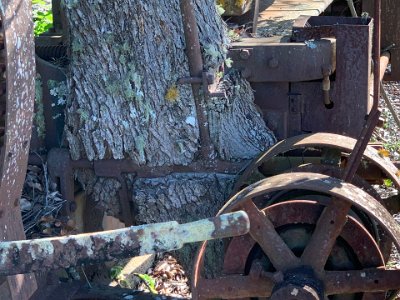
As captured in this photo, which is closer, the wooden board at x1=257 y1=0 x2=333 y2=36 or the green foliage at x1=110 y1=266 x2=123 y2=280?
the wooden board at x1=257 y1=0 x2=333 y2=36

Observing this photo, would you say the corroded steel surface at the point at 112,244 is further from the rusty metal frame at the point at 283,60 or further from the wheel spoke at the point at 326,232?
→ the rusty metal frame at the point at 283,60

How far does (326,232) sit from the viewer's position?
3.12 m

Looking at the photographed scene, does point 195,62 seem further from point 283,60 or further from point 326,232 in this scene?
point 326,232

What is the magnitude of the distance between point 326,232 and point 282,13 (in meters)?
2.12

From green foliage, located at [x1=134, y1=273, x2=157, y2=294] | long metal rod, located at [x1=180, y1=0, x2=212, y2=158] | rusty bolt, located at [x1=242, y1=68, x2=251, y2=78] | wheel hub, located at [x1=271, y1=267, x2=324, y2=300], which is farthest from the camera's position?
green foliage, located at [x1=134, y1=273, x2=157, y2=294]

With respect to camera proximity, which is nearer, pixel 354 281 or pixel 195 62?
pixel 354 281

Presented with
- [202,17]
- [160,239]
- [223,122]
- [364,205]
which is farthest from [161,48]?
[160,239]

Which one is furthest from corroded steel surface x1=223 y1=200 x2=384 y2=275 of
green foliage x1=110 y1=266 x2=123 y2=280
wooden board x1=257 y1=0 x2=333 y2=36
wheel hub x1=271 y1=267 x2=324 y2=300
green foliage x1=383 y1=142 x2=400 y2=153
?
green foliage x1=383 y1=142 x2=400 y2=153

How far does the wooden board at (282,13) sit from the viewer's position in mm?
4352

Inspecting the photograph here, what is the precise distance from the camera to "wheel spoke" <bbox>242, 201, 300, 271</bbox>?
125 inches

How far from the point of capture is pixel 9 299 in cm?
292

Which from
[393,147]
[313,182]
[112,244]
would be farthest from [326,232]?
[393,147]

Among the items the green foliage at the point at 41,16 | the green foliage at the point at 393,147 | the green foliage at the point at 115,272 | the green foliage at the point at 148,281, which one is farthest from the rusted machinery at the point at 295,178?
the green foliage at the point at 41,16

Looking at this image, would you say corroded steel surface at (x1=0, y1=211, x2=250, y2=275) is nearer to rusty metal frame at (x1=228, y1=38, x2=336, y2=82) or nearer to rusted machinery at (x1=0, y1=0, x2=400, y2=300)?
rusted machinery at (x1=0, y1=0, x2=400, y2=300)
